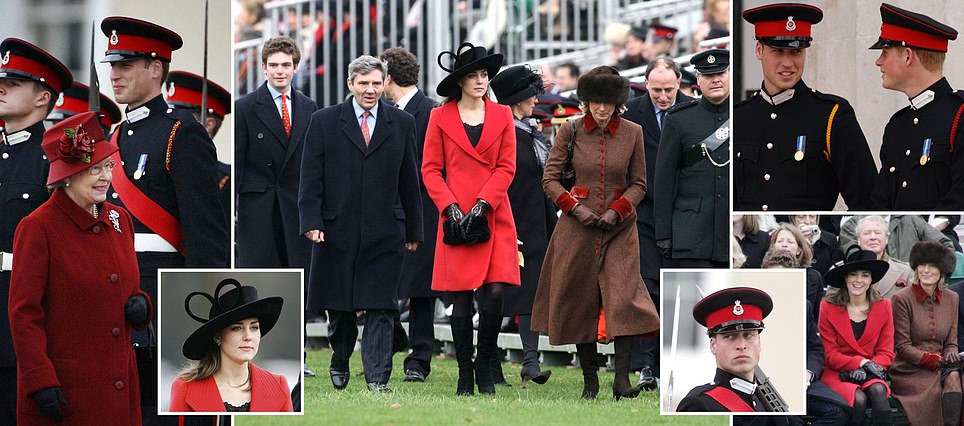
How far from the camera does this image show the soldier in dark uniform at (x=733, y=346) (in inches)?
380

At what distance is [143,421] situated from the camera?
10109 mm

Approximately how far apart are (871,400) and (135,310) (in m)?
3.26

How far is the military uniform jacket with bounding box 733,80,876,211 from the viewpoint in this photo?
9922 mm

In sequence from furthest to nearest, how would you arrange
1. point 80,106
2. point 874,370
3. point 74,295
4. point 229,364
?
point 80,106
point 229,364
point 874,370
point 74,295

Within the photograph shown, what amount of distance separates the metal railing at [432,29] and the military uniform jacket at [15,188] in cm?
117

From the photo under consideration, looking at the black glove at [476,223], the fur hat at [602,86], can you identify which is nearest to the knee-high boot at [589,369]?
the black glove at [476,223]

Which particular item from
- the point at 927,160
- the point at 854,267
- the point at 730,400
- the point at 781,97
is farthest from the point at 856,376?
the point at 781,97

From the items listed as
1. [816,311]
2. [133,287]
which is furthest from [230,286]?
[816,311]

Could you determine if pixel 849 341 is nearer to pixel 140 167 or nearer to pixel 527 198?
pixel 527 198

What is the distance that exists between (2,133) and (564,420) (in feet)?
10.0

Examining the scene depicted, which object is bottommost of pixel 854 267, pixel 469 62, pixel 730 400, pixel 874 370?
pixel 730 400

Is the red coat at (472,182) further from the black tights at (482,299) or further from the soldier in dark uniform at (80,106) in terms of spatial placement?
the soldier in dark uniform at (80,106)

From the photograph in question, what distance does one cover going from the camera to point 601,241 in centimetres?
1114

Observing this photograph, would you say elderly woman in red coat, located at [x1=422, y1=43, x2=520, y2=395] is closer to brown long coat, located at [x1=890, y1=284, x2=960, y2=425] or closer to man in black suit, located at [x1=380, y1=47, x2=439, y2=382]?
man in black suit, located at [x1=380, y1=47, x2=439, y2=382]
